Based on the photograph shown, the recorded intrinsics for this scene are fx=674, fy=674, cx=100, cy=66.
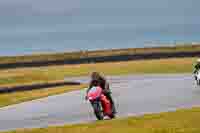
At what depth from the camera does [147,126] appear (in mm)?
17734

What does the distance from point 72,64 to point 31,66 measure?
579 cm

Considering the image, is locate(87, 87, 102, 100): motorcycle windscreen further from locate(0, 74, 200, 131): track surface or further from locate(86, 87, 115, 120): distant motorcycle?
locate(0, 74, 200, 131): track surface

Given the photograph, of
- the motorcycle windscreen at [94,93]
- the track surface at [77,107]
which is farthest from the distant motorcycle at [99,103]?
the track surface at [77,107]

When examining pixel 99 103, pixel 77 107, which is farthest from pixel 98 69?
pixel 99 103

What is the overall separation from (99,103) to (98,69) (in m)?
53.0

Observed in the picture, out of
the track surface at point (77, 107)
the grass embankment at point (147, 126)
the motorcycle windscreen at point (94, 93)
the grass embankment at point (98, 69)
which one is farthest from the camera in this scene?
the grass embankment at point (98, 69)

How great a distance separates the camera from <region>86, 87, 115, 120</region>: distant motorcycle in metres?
21.0

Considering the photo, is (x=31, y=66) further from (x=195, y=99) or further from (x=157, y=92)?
(x=195, y=99)

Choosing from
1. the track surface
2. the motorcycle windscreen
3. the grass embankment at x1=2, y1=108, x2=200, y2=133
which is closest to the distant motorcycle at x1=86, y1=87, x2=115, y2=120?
the motorcycle windscreen

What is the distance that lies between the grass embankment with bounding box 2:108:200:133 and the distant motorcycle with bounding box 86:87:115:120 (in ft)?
5.49

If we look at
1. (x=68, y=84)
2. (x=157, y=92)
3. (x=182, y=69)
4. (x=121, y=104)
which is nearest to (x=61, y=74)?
(x=182, y=69)

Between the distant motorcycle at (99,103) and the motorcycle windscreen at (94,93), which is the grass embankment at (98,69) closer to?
the distant motorcycle at (99,103)

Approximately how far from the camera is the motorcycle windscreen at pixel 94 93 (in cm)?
2095

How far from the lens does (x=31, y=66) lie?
83562mm
